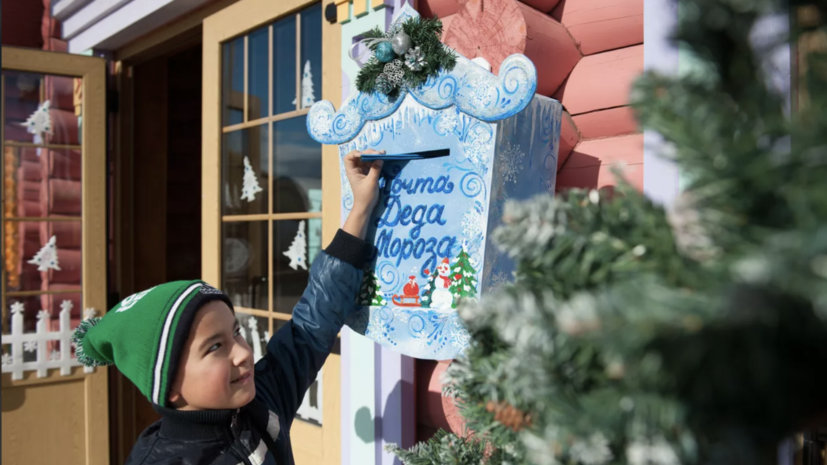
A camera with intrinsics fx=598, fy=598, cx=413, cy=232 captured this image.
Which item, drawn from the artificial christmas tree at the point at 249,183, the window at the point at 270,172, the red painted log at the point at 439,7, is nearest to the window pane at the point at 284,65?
the window at the point at 270,172

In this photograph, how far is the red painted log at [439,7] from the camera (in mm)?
1492

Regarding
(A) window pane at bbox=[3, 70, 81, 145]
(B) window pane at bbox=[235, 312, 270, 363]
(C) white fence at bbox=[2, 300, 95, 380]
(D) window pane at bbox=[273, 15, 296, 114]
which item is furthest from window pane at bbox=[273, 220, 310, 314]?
(A) window pane at bbox=[3, 70, 81, 145]

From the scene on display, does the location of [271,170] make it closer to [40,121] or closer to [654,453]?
[40,121]

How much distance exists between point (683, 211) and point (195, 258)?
13.1 feet

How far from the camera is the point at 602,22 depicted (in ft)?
4.16

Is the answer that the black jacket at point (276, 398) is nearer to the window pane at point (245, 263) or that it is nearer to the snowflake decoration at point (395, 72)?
the snowflake decoration at point (395, 72)

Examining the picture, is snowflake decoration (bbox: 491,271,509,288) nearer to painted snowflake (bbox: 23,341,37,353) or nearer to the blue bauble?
the blue bauble

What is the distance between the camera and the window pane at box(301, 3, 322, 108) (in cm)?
187

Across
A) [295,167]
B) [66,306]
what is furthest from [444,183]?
[66,306]

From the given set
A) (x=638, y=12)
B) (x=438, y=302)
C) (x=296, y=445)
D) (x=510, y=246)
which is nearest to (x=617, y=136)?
(x=638, y=12)

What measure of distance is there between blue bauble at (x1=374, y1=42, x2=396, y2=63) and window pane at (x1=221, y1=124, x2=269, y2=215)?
3.65 ft

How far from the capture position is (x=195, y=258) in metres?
4.01

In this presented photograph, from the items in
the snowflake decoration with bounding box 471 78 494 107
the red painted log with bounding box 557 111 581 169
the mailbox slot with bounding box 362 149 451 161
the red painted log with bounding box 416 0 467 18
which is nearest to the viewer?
the snowflake decoration with bounding box 471 78 494 107

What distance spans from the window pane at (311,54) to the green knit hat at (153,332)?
919 mm
